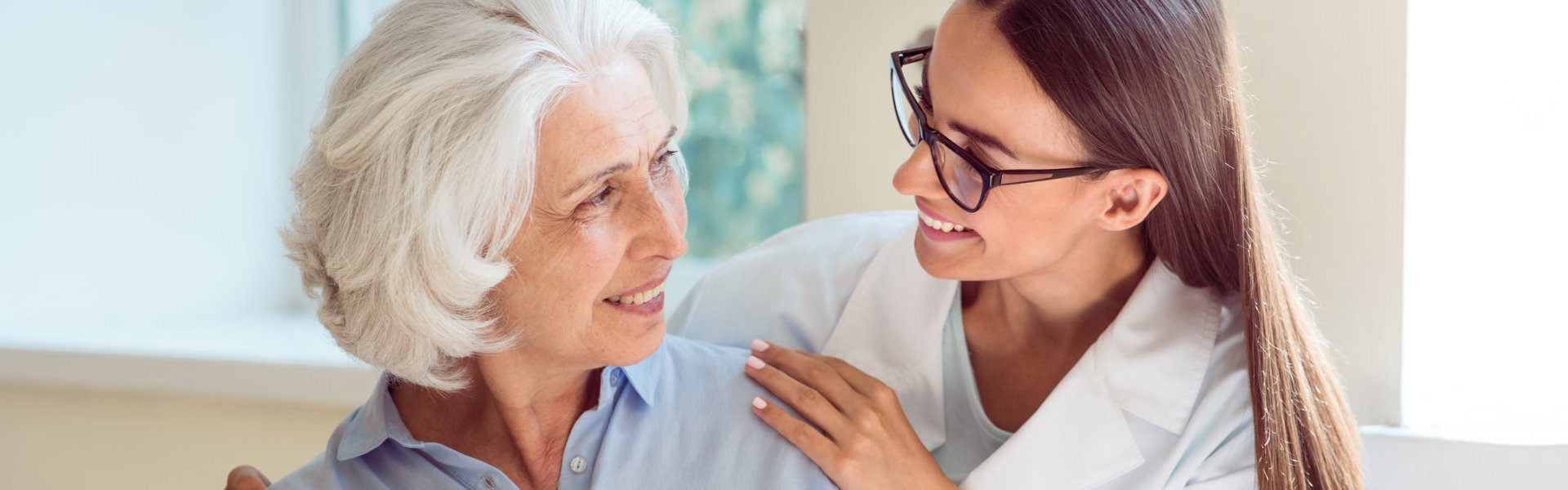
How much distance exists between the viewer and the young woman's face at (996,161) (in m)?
1.32

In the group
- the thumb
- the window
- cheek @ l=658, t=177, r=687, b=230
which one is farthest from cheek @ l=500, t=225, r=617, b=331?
the window

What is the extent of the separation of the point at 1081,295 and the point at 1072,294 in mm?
17

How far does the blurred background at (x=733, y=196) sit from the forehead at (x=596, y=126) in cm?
27

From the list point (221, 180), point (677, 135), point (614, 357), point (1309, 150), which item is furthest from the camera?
point (221, 180)

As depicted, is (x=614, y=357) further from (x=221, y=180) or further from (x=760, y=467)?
(x=221, y=180)

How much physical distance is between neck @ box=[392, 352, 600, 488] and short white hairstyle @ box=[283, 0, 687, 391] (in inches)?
3.5

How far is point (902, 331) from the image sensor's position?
1.64 m

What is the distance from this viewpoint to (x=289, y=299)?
9.71ft

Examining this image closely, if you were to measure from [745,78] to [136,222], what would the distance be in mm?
1618

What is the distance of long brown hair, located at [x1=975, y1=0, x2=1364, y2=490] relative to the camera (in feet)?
4.25

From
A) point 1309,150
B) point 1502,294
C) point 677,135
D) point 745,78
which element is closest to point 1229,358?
point 1309,150

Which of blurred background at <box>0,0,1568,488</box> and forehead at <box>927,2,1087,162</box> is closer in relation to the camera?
forehead at <box>927,2,1087,162</box>

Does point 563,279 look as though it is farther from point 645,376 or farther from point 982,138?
point 982,138

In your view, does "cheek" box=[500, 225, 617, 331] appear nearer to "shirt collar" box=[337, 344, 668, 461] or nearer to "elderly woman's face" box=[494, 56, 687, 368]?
"elderly woman's face" box=[494, 56, 687, 368]
